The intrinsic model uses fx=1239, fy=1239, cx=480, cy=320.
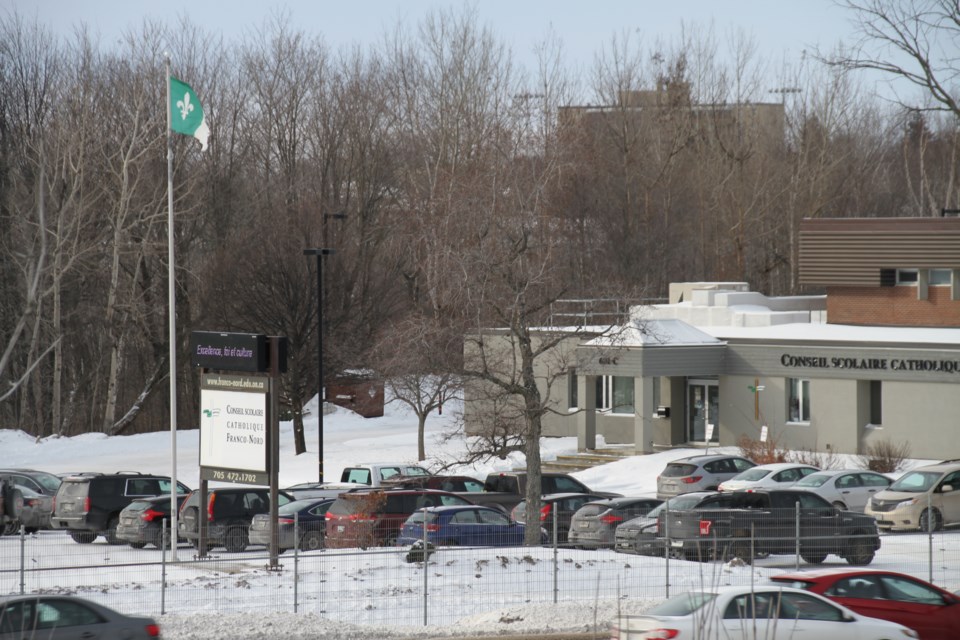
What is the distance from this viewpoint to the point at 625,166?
79.8m

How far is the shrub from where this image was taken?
37.6 m

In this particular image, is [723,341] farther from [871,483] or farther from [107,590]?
[107,590]

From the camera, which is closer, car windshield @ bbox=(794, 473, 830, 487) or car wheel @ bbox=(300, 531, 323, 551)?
car wheel @ bbox=(300, 531, 323, 551)

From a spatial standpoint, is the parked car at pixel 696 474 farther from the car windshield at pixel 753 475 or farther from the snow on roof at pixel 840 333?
the snow on roof at pixel 840 333

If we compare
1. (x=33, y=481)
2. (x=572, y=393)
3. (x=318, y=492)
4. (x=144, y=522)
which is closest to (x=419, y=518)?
(x=144, y=522)

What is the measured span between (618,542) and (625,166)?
58.1 meters

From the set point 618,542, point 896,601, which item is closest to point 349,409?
point 618,542

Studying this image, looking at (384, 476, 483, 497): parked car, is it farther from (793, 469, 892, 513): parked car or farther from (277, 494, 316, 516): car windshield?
(793, 469, 892, 513): parked car

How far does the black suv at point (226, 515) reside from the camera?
1011 inches

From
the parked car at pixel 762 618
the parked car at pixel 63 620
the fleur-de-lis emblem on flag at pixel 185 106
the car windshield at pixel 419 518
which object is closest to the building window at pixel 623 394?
the car windshield at pixel 419 518

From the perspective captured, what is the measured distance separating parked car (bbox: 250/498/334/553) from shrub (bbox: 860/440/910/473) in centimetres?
1880

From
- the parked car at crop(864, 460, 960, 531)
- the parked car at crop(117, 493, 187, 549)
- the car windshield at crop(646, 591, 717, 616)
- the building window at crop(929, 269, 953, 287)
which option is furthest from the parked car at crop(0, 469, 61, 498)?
the building window at crop(929, 269, 953, 287)

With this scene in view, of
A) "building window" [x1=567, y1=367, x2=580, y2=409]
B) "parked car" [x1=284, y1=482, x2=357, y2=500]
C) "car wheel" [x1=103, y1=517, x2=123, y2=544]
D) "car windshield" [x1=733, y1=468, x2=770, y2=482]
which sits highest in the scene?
"building window" [x1=567, y1=367, x2=580, y2=409]

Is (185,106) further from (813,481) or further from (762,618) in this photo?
(762,618)
